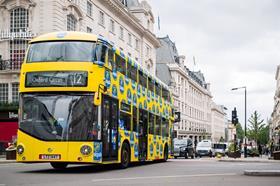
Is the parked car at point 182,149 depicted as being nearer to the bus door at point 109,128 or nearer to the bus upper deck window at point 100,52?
the bus door at point 109,128

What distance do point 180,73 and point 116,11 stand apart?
49.5 meters

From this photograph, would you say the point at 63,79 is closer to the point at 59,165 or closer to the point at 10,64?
the point at 59,165

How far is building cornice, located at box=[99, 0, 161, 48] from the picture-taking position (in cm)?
5231

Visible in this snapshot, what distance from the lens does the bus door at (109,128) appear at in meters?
17.3

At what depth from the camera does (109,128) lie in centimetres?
1788

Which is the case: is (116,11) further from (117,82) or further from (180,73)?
(180,73)

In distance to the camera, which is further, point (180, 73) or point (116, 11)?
point (180, 73)

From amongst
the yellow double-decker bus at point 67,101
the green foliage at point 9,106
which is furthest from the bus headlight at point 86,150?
the green foliage at point 9,106

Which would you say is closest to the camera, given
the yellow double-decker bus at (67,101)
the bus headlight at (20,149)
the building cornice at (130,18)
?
the yellow double-decker bus at (67,101)

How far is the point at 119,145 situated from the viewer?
62.2ft

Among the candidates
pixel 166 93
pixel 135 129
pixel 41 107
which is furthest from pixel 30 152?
pixel 166 93

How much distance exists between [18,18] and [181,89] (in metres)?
63.9

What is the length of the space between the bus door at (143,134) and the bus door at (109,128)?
3.83 m

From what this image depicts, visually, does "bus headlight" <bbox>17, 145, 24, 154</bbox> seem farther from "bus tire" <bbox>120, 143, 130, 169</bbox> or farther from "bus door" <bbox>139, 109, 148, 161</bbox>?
"bus door" <bbox>139, 109, 148, 161</bbox>
